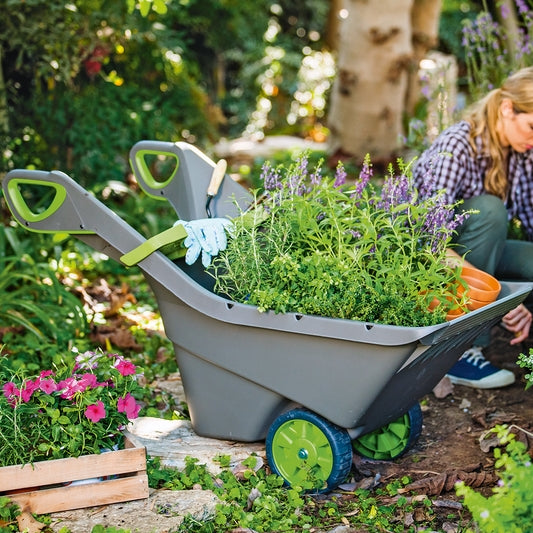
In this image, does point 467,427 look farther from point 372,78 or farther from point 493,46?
point 372,78

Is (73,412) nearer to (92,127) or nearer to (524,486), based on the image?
(524,486)

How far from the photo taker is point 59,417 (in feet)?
7.03

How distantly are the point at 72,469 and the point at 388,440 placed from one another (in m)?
1.03

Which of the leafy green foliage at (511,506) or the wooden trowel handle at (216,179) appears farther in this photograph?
the wooden trowel handle at (216,179)

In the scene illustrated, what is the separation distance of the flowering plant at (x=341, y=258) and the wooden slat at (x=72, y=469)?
546mm

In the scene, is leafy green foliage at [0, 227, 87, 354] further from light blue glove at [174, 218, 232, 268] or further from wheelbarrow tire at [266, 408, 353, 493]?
wheelbarrow tire at [266, 408, 353, 493]

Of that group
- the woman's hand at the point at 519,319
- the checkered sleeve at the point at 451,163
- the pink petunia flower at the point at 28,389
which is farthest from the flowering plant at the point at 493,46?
the pink petunia flower at the point at 28,389

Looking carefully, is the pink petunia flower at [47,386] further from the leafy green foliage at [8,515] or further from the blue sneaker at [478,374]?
the blue sneaker at [478,374]

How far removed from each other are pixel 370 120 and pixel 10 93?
2582 millimetres

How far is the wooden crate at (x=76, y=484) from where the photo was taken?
2.08 metres

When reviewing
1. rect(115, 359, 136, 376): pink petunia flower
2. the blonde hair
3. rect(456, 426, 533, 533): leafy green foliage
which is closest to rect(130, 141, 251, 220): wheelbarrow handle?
rect(115, 359, 136, 376): pink petunia flower

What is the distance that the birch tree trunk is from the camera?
5527 mm

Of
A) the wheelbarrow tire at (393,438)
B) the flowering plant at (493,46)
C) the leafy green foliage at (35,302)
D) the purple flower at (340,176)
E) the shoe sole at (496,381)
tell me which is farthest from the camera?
the flowering plant at (493,46)

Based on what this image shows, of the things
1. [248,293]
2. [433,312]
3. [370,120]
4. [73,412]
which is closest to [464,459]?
[433,312]
